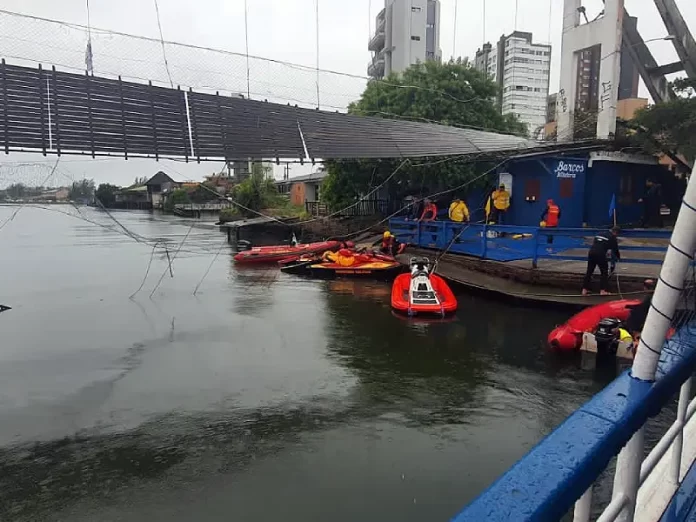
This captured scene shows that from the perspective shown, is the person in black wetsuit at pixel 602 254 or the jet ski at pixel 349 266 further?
the jet ski at pixel 349 266

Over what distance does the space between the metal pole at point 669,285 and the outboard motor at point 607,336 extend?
7.00 metres

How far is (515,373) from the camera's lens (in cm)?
775

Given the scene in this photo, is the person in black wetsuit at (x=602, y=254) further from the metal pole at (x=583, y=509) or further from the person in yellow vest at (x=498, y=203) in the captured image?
the metal pole at (x=583, y=509)

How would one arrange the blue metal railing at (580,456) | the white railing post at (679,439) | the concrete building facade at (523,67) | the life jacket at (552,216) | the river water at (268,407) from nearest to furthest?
the blue metal railing at (580,456), the white railing post at (679,439), the river water at (268,407), the life jacket at (552,216), the concrete building facade at (523,67)

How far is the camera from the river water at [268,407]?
4848 millimetres

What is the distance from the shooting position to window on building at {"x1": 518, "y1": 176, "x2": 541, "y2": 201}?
50.4ft

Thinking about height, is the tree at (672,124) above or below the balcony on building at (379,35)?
below

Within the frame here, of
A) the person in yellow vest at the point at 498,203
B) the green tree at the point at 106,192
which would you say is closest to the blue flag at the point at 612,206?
the person in yellow vest at the point at 498,203

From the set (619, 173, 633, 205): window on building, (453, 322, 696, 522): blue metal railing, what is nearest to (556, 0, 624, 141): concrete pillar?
(619, 173, 633, 205): window on building

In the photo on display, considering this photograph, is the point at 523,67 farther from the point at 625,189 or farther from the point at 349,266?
the point at 349,266

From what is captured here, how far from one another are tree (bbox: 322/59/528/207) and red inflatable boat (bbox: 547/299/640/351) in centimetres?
965

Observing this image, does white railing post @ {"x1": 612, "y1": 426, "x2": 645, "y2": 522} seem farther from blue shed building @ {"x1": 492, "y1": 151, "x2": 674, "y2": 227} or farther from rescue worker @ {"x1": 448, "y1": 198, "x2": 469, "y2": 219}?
rescue worker @ {"x1": 448, "y1": 198, "x2": 469, "y2": 219}

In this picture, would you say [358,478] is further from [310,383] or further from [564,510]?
[564,510]

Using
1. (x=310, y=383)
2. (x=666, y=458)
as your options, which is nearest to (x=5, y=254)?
(x=310, y=383)
